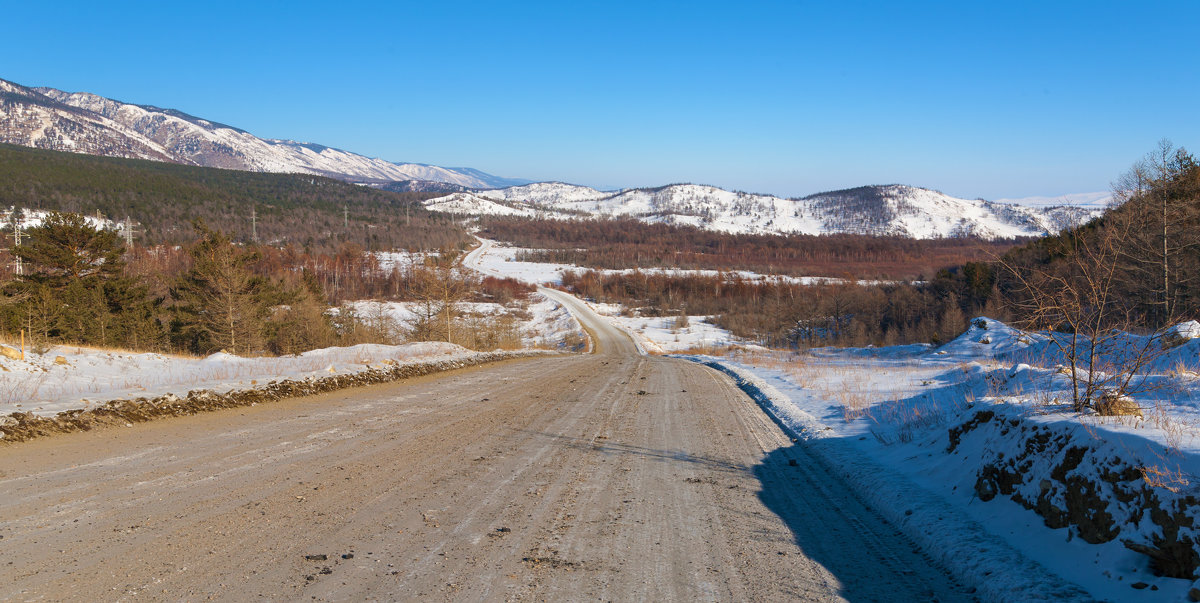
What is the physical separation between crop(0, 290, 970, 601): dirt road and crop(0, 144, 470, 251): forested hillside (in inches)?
4869

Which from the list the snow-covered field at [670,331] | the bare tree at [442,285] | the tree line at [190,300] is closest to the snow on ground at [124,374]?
the bare tree at [442,285]

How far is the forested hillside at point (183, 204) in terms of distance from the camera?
5039 inches

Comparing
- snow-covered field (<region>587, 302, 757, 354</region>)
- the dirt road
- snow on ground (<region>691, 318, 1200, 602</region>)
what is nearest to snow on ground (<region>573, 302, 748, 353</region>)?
snow-covered field (<region>587, 302, 757, 354</region>)

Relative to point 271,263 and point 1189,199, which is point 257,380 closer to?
point 1189,199

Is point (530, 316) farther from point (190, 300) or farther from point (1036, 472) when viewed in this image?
point (1036, 472)

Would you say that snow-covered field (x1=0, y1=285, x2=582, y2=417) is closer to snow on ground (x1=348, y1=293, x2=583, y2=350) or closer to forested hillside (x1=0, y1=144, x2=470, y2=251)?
snow on ground (x1=348, y1=293, x2=583, y2=350)

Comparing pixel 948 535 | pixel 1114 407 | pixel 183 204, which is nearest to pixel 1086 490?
pixel 948 535

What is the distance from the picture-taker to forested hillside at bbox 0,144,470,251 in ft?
420

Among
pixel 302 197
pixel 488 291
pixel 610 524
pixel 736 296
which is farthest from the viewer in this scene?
pixel 302 197

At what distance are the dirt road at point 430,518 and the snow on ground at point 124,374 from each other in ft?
5.20

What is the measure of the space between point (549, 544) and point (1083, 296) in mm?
7310

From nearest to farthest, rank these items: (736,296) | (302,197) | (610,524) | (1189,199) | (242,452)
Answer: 1. (610,524)
2. (242,452)
3. (1189,199)
4. (736,296)
5. (302,197)

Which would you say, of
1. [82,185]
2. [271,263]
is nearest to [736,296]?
[271,263]

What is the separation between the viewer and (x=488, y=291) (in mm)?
101938
